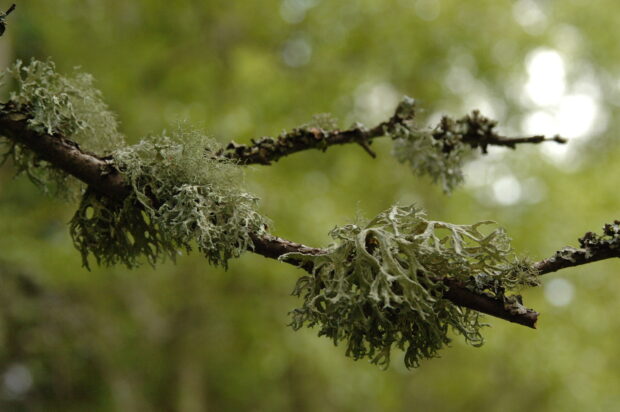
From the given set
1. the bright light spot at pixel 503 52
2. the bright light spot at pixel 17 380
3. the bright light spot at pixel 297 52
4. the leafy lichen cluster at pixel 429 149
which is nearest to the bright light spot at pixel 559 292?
the bright light spot at pixel 503 52

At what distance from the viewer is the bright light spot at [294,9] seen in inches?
128

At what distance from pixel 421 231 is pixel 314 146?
0.94 feet

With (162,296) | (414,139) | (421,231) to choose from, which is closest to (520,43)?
(162,296)

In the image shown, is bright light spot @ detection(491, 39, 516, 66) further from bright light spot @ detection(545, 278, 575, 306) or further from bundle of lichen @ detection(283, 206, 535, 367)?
bundle of lichen @ detection(283, 206, 535, 367)

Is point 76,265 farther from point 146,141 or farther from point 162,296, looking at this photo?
point 146,141

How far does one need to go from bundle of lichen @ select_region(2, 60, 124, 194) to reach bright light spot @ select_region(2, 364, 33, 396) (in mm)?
3607

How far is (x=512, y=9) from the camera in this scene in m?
3.68

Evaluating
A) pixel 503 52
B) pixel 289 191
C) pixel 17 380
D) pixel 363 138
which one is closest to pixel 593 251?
pixel 363 138

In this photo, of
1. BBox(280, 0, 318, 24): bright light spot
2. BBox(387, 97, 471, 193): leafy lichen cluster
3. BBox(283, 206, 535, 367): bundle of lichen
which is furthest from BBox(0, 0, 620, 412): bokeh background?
BBox(283, 206, 535, 367): bundle of lichen

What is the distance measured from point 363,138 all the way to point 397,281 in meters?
0.35

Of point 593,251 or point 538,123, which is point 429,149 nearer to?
point 593,251

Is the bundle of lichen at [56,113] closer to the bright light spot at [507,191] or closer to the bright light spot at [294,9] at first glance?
the bright light spot at [294,9]

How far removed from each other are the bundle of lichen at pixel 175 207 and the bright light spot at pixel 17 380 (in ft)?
12.0

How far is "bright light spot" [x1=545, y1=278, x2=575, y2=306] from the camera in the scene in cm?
385
